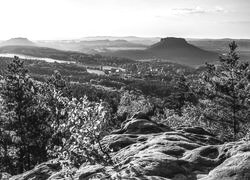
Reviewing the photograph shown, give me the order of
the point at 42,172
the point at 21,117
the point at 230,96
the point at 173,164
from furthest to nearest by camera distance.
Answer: the point at 230,96 → the point at 21,117 → the point at 42,172 → the point at 173,164

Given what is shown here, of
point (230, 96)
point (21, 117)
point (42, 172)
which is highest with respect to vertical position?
Result: point (230, 96)

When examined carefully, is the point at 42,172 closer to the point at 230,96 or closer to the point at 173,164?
the point at 173,164

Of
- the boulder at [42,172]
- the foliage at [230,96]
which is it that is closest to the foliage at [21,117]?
the boulder at [42,172]

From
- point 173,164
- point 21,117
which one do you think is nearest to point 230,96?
point 173,164

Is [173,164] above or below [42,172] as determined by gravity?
above

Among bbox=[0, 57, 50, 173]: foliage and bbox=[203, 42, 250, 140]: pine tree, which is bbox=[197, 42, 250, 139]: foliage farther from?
bbox=[0, 57, 50, 173]: foliage

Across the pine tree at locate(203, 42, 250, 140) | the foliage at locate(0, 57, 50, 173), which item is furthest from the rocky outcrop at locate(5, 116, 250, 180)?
the pine tree at locate(203, 42, 250, 140)

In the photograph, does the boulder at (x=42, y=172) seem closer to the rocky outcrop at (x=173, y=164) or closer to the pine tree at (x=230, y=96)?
the rocky outcrop at (x=173, y=164)

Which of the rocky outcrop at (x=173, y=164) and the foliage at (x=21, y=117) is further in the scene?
the foliage at (x=21, y=117)

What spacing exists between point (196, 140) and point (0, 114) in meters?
33.3

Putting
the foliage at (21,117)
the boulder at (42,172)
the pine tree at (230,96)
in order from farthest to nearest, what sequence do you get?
the pine tree at (230,96) < the foliage at (21,117) < the boulder at (42,172)

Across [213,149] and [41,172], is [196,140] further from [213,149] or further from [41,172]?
[41,172]

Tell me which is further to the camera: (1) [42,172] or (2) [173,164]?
(1) [42,172]

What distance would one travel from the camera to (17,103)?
5322cm
